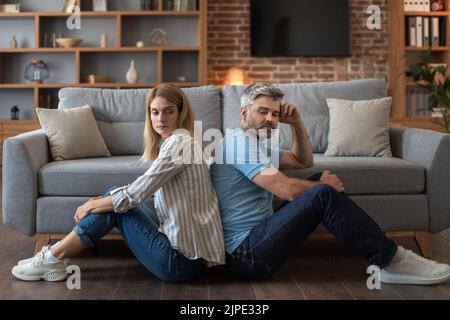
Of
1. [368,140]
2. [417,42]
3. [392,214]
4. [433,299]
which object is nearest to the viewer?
[433,299]

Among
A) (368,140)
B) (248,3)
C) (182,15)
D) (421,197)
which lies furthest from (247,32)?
(421,197)

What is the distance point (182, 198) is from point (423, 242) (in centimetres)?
132

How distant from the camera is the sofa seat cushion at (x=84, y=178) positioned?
116 inches

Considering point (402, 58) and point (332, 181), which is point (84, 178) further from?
point (402, 58)

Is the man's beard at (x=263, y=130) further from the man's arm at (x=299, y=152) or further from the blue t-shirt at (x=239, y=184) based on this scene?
the man's arm at (x=299, y=152)

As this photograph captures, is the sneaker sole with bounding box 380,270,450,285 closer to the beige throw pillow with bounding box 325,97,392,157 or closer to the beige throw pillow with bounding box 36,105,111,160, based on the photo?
the beige throw pillow with bounding box 325,97,392,157

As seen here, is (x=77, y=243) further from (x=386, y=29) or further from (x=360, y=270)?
(x=386, y=29)

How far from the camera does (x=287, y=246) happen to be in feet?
7.59

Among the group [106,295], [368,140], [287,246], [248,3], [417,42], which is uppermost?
[248,3]

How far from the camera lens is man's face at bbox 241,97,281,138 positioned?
2.42 metres

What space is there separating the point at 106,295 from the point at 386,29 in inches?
207

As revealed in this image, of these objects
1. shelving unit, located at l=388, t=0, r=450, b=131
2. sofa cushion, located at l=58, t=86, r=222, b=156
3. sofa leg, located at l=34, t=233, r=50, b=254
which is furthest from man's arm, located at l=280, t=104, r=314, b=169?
shelving unit, located at l=388, t=0, r=450, b=131

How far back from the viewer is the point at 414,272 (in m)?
2.38

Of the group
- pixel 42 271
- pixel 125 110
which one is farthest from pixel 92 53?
pixel 42 271
